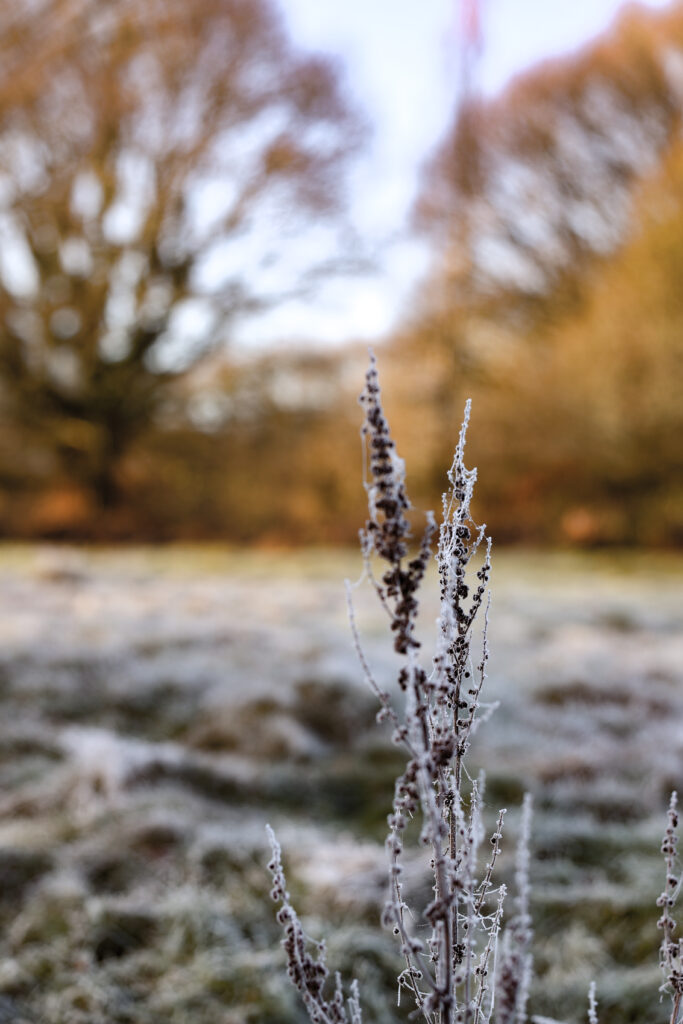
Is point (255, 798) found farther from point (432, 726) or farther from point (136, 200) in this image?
point (136, 200)

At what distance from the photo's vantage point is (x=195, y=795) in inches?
145

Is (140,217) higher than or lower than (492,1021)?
higher

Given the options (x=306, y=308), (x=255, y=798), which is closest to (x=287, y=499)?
(x=306, y=308)

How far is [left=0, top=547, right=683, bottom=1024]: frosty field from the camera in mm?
2420

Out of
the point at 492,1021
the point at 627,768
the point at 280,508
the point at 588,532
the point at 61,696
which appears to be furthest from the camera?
the point at 280,508

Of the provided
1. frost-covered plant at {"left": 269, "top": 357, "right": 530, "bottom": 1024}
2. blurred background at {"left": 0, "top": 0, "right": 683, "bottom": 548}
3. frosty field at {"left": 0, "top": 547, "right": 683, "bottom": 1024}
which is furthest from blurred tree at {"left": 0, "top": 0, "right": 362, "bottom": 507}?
frost-covered plant at {"left": 269, "top": 357, "right": 530, "bottom": 1024}

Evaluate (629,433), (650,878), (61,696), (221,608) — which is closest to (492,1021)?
(650,878)

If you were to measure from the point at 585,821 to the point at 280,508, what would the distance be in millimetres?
11436

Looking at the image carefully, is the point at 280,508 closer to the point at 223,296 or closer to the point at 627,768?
the point at 223,296

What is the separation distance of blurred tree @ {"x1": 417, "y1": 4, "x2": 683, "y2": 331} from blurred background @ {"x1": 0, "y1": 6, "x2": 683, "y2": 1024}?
0.07 meters

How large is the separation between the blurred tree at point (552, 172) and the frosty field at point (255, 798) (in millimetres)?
9998

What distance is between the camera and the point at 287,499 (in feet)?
47.6

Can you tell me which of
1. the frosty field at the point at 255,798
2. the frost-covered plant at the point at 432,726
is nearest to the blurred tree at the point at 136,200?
the frosty field at the point at 255,798

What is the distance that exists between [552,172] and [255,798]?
16.0m
